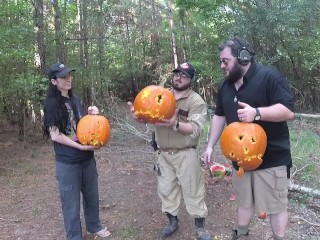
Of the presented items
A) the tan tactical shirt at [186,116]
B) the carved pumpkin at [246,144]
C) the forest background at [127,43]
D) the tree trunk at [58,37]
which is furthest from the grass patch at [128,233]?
the tree trunk at [58,37]

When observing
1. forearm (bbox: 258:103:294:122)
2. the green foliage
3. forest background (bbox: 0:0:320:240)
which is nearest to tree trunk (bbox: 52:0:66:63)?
forest background (bbox: 0:0:320:240)

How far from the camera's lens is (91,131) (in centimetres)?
387

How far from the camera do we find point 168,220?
16.1 ft

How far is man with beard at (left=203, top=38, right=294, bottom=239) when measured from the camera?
10.7ft

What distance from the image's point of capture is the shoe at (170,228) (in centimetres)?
446

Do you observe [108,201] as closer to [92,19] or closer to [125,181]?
[125,181]

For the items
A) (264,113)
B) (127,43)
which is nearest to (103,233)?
(264,113)

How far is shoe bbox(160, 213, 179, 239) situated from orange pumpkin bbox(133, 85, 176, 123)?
151cm

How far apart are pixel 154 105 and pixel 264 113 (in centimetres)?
109

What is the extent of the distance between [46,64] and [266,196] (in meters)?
8.01

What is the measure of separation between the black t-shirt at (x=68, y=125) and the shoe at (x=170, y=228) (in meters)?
1.34

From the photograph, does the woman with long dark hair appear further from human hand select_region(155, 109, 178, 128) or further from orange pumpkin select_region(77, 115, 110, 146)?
human hand select_region(155, 109, 178, 128)

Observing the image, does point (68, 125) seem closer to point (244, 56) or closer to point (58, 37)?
point (244, 56)

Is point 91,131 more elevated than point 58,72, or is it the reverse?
point 58,72
